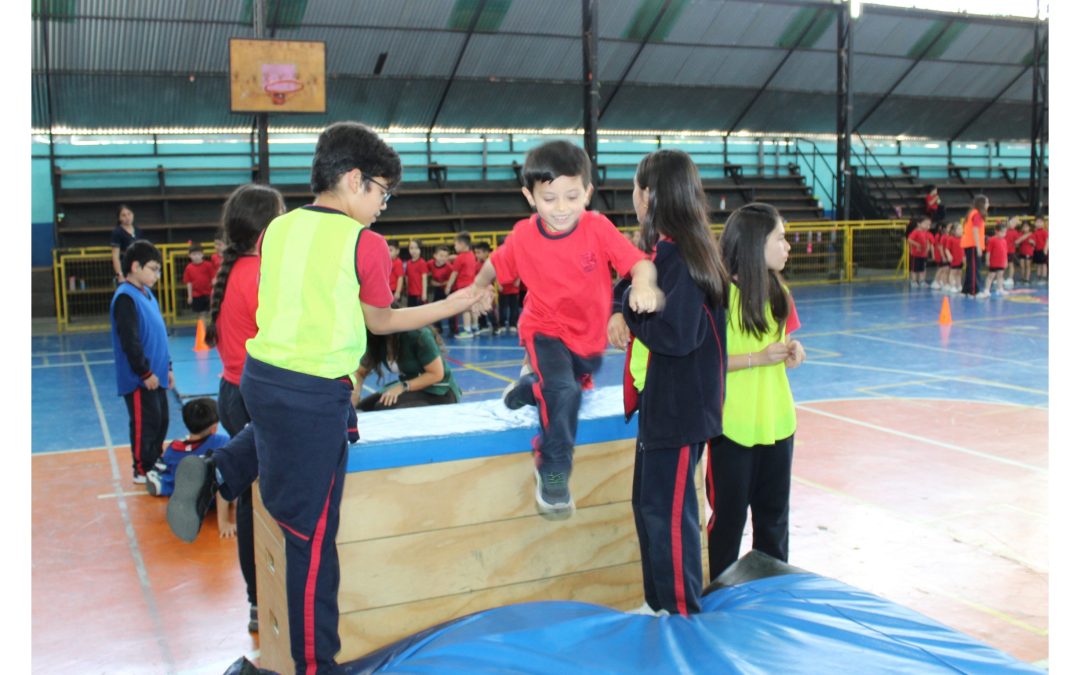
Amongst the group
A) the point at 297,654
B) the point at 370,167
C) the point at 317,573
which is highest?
the point at 370,167

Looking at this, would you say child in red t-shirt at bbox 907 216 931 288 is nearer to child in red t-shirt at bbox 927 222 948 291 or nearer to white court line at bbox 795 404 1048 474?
child in red t-shirt at bbox 927 222 948 291

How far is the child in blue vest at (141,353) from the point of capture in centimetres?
555

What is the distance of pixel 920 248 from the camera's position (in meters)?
18.1

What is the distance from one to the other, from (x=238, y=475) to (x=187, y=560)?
6.28ft

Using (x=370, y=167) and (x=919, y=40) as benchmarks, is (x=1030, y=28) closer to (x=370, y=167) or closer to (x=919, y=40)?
(x=919, y=40)

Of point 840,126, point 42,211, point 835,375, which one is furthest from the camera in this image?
point 840,126

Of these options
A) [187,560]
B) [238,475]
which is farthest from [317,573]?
[187,560]

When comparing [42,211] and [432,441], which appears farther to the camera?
[42,211]

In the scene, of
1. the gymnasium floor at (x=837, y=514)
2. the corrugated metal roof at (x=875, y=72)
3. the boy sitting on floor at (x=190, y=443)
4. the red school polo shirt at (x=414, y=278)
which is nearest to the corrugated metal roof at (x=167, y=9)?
the red school polo shirt at (x=414, y=278)

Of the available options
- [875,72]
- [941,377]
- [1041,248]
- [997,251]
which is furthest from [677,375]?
[875,72]

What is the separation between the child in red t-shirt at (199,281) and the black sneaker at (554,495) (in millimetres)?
11724

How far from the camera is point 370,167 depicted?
268 cm

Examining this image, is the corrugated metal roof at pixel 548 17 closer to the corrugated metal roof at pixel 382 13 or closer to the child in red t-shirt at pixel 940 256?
the corrugated metal roof at pixel 382 13

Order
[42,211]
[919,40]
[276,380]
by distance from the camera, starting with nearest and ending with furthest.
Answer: [276,380]
[42,211]
[919,40]
